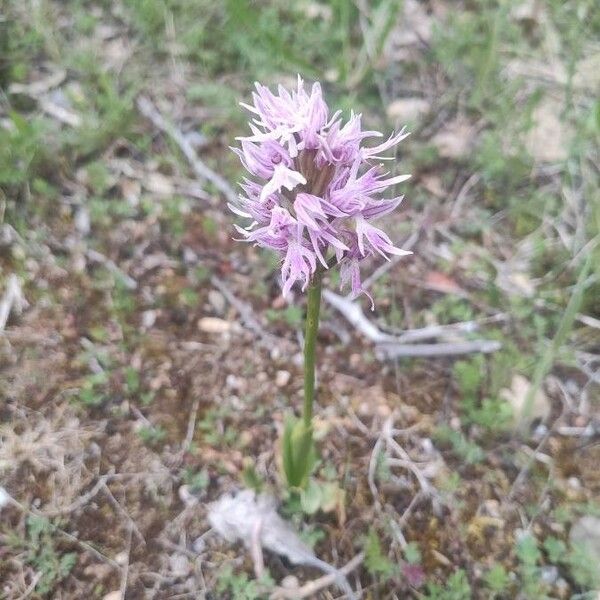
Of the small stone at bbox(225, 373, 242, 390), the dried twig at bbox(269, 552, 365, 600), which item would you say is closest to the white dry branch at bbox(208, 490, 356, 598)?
the dried twig at bbox(269, 552, 365, 600)

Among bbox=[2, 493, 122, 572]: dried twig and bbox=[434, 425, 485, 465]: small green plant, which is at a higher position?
bbox=[434, 425, 485, 465]: small green plant

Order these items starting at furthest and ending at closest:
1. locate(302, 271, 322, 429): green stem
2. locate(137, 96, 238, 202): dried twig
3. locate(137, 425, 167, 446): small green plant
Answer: locate(137, 96, 238, 202): dried twig
locate(137, 425, 167, 446): small green plant
locate(302, 271, 322, 429): green stem

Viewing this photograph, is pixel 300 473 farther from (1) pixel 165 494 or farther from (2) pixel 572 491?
(2) pixel 572 491

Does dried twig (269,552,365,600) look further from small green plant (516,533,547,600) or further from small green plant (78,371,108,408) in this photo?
small green plant (78,371,108,408)

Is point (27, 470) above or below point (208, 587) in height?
above

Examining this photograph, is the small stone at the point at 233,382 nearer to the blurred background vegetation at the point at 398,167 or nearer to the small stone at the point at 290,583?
the blurred background vegetation at the point at 398,167

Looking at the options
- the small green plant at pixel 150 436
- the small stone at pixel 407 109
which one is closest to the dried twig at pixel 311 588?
the small green plant at pixel 150 436

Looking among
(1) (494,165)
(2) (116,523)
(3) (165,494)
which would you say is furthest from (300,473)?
(1) (494,165)
